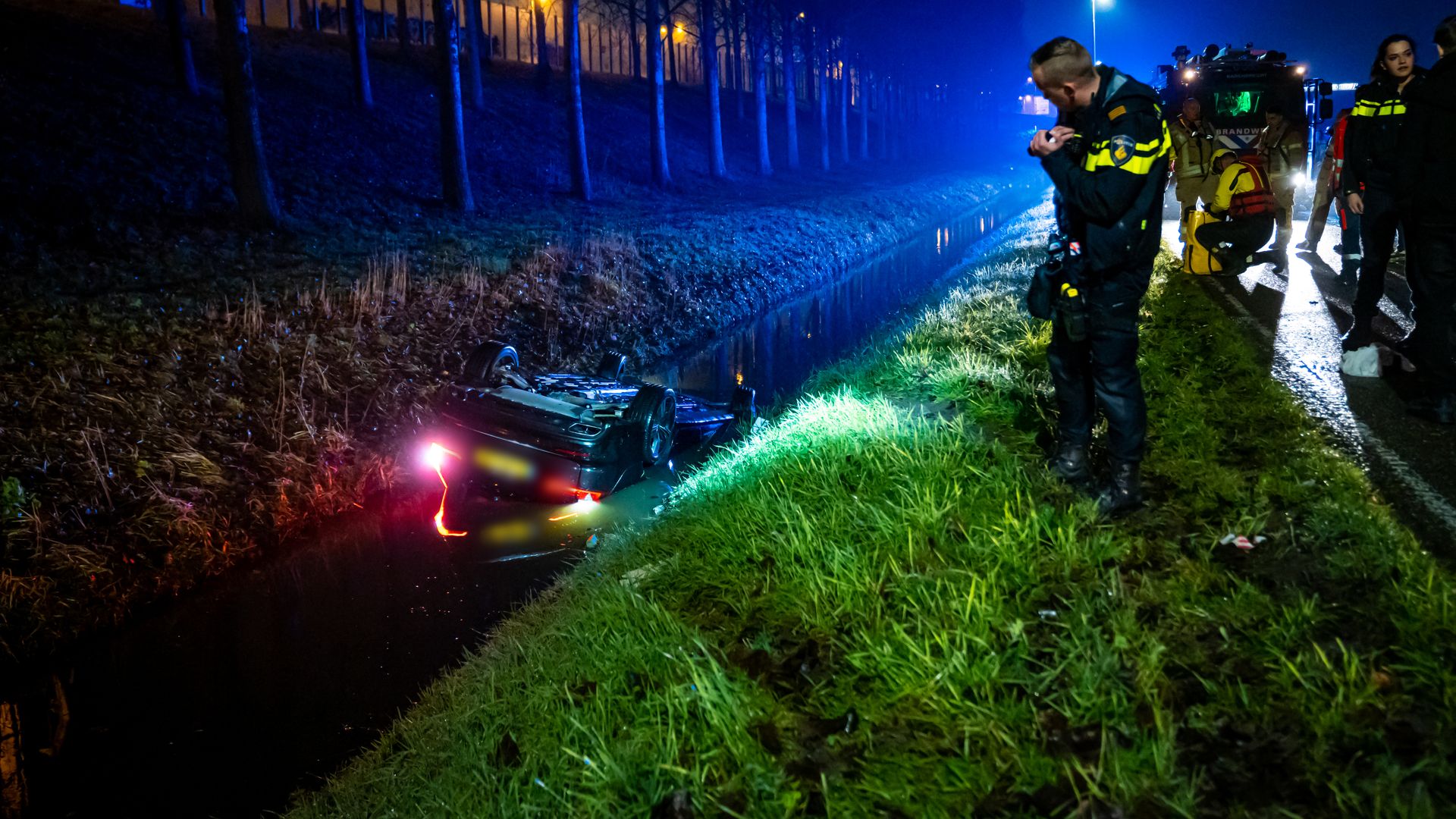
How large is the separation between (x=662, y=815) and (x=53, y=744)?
12.8 ft

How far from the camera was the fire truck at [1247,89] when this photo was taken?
489 inches

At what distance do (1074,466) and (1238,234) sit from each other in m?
6.59

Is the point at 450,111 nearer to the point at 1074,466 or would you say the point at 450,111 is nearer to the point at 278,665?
the point at 278,665

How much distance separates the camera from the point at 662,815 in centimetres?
286

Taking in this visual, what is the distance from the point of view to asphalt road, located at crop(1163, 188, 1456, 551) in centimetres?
399

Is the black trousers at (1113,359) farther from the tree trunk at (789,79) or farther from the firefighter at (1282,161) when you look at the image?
the tree trunk at (789,79)

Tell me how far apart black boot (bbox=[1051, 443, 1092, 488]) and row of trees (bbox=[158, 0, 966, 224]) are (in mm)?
13267

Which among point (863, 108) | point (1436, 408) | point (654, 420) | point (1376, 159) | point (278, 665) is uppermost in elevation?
point (863, 108)

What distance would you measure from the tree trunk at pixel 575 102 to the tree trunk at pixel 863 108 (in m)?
33.0

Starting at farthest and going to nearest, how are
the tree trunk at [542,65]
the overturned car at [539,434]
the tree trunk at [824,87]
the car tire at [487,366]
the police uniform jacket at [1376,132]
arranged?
the tree trunk at [824,87] < the tree trunk at [542,65] < the car tire at [487,366] < the overturned car at [539,434] < the police uniform jacket at [1376,132]

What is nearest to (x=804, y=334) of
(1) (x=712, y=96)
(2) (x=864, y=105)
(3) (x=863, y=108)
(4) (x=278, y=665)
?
(4) (x=278, y=665)

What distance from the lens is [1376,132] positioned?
5.93 m

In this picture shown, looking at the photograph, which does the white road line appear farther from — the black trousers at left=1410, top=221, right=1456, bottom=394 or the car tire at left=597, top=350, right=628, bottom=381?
the car tire at left=597, top=350, right=628, bottom=381

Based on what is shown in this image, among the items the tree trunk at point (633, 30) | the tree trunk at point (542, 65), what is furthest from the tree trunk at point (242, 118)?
the tree trunk at point (542, 65)
